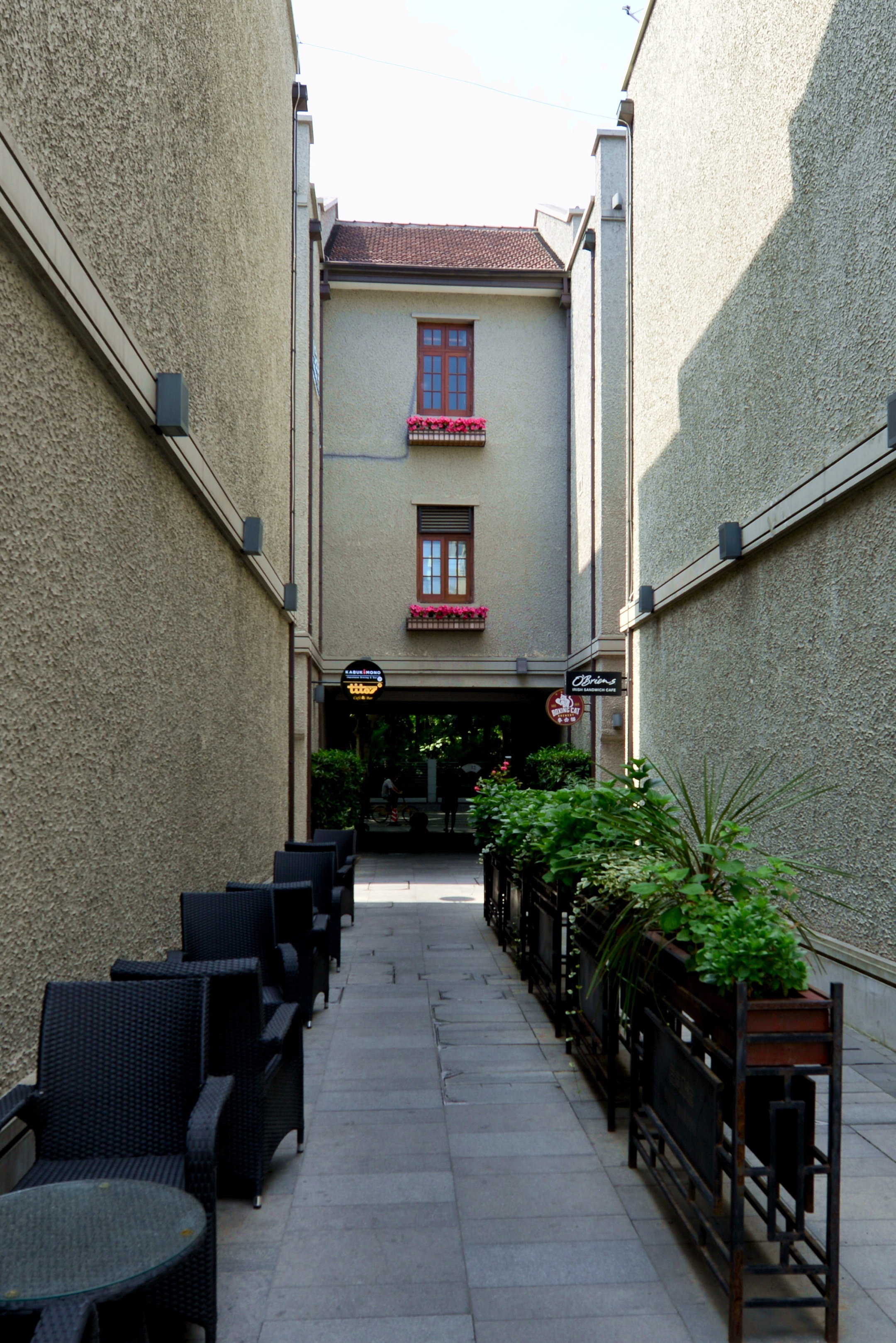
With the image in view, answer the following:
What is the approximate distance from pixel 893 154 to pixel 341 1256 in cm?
625

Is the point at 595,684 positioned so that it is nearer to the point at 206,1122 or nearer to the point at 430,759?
the point at 206,1122

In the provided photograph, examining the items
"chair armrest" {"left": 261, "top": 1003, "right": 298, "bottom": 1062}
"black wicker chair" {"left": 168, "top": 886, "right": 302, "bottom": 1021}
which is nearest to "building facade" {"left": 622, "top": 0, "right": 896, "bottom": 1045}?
"chair armrest" {"left": 261, "top": 1003, "right": 298, "bottom": 1062}

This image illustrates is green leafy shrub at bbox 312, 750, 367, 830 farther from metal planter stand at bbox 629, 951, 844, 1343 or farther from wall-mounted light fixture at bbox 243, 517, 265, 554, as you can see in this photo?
metal planter stand at bbox 629, 951, 844, 1343

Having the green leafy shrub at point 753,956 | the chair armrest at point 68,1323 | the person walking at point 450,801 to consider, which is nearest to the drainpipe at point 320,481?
the person walking at point 450,801

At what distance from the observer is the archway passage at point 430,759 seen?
20.1 metres

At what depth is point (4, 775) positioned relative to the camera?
3424 millimetres

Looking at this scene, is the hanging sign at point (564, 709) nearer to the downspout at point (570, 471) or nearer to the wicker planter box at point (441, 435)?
the downspout at point (570, 471)

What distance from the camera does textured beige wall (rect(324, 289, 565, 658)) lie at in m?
18.4

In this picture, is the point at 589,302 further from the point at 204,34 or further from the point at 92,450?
the point at 92,450

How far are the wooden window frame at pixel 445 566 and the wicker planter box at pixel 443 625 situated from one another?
0.47 m

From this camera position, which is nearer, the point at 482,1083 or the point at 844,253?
the point at 482,1083

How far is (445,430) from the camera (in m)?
18.5

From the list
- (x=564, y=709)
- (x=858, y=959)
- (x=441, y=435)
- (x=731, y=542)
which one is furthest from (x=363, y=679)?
(x=858, y=959)

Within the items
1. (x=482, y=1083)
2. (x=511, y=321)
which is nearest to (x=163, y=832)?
(x=482, y=1083)
